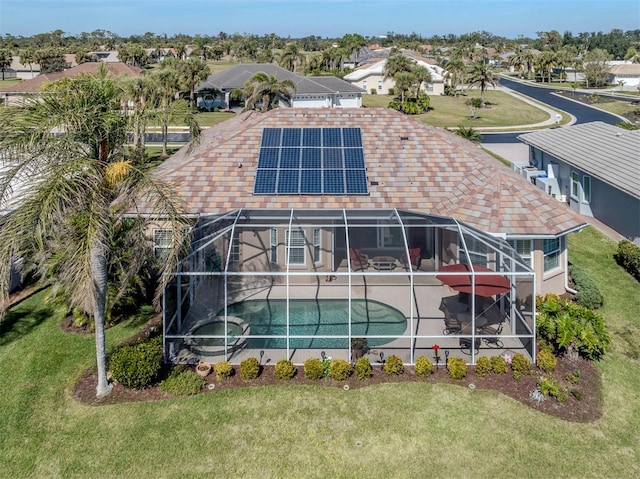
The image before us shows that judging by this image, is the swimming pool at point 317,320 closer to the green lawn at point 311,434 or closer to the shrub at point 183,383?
the shrub at point 183,383

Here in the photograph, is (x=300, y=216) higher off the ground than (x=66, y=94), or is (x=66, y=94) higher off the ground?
(x=66, y=94)

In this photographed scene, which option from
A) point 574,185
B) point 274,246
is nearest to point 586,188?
point 574,185

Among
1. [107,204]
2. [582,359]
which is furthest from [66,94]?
[582,359]

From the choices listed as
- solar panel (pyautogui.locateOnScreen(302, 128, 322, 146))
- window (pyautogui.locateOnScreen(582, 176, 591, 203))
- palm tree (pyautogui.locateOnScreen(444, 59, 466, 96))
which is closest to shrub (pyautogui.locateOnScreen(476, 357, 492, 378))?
solar panel (pyautogui.locateOnScreen(302, 128, 322, 146))

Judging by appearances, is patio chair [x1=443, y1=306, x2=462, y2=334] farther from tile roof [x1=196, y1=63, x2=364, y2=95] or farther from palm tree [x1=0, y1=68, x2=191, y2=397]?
tile roof [x1=196, y1=63, x2=364, y2=95]

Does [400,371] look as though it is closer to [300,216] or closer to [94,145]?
[300,216]

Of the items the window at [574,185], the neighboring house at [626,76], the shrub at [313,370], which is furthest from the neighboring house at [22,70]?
the neighboring house at [626,76]
